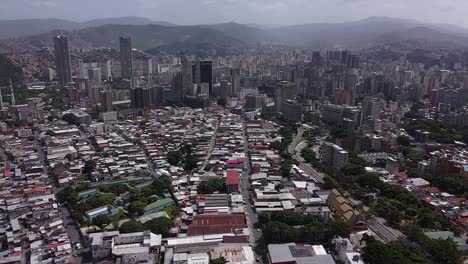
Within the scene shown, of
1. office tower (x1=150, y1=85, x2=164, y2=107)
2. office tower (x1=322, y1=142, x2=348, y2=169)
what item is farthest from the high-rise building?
office tower (x1=322, y1=142, x2=348, y2=169)

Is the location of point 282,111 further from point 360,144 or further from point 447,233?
point 447,233

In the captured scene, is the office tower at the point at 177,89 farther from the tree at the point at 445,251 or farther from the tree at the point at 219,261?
the tree at the point at 445,251

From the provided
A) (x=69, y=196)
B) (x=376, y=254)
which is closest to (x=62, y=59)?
(x=69, y=196)

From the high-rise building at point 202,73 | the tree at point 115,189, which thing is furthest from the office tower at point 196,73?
the tree at point 115,189

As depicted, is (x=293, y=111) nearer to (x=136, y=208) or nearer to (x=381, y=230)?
(x=381, y=230)

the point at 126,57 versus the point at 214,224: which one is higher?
the point at 126,57

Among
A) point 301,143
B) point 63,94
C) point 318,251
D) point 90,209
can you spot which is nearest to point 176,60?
point 63,94
